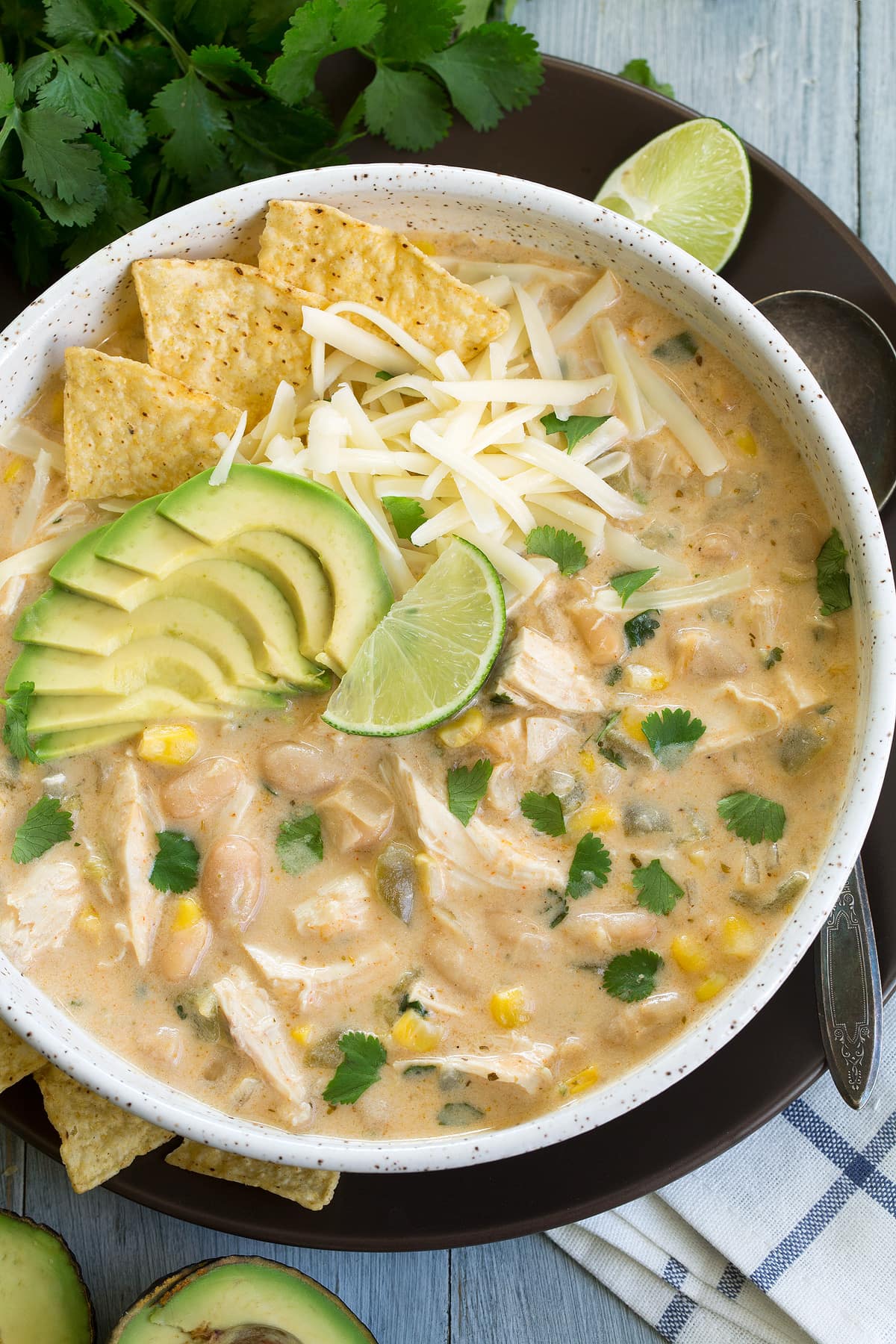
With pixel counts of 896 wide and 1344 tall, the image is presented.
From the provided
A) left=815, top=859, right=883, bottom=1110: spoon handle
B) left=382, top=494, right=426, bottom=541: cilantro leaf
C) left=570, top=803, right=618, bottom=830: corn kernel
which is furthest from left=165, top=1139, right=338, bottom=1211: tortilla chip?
left=382, top=494, right=426, bottom=541: cilantro leaf

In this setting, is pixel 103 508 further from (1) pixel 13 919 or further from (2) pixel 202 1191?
(2) pixel 202 1191

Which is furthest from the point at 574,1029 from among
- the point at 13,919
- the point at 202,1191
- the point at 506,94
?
the point at 506,94

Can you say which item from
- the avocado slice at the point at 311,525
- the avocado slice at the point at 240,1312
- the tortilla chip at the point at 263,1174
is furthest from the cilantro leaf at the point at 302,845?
the avocado slice at the point at 240,1312

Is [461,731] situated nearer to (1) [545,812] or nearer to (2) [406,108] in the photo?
(1) [545,812]

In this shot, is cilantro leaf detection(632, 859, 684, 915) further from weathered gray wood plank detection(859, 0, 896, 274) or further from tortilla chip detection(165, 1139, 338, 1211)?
weathered gray wood plank detection(859, 0, 896, 274)

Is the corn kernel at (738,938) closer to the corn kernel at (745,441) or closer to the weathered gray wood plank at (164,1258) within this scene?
the corn kernel at (745,441)
